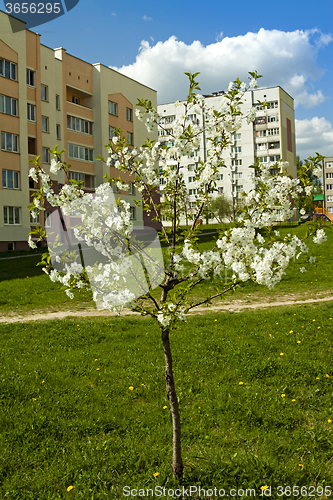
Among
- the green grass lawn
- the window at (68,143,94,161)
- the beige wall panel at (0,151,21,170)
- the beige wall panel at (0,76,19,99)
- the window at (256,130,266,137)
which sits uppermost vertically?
the window at (256,130,266,137)

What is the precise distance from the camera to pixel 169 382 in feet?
11.6

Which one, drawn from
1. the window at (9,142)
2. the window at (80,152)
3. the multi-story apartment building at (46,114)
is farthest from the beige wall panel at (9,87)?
the window at (80,152)

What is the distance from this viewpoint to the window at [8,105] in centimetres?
2808

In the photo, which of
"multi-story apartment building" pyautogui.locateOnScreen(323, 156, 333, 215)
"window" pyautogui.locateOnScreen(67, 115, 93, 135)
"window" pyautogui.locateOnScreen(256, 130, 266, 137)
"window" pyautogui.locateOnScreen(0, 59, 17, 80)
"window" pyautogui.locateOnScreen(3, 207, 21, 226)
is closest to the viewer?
"window" pyautogui.locateOnScreen(0, 59, 17, 80)

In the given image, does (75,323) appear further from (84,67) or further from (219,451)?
(84,67)

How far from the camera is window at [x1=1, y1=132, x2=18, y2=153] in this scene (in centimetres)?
2817

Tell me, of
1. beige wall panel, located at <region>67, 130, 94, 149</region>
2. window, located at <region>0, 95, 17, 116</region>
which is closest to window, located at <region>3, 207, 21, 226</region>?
window, located at <region>0, 95, 17, 116</region>

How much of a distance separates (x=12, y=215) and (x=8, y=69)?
10.3 metres

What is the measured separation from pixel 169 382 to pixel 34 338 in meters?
4.93

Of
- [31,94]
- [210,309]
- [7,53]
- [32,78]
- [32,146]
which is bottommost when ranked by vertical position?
[210,309]

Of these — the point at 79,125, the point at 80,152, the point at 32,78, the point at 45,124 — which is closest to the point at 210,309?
the point at 45,124

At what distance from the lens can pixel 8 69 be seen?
2855 centimetres

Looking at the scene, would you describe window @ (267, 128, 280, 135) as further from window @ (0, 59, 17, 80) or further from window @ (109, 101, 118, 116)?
window @ (0, 59, 17, 80)

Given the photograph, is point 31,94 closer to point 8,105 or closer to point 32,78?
point 32,78
